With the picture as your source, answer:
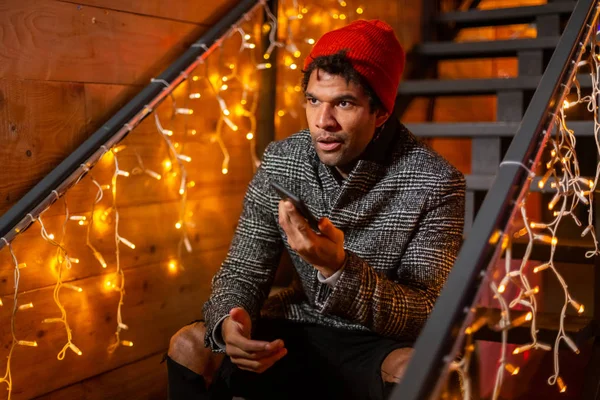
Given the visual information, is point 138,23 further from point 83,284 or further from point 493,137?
point 493,137

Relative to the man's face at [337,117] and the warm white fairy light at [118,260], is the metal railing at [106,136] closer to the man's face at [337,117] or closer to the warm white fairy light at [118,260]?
the warm white fairy light at [118,260]

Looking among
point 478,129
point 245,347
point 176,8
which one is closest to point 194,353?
point 245,347

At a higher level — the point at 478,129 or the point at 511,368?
the point at 478,129

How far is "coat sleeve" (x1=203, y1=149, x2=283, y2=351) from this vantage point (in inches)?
71.3

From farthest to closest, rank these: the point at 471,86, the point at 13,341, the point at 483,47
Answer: the point at 483,47
the point at 471,86
the point at 13,341

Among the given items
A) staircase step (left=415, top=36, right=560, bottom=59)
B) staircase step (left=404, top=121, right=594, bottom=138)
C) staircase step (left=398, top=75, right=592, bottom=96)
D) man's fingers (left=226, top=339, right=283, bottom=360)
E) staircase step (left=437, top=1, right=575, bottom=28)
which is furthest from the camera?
staircase step (left=437, top=1, right=575, bottom=28)

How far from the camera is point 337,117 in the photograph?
1.76 meters

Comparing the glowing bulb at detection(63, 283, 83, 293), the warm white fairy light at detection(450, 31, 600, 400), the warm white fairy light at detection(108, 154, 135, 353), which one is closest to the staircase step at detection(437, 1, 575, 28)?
the warm white fairy light at detection(450, 31, 600, 400)

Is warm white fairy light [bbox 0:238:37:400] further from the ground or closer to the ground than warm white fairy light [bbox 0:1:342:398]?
closer to the ground

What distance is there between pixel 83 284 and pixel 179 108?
693mm

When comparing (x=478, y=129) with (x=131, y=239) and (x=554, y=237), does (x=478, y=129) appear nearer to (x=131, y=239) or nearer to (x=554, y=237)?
(x=554, y=237)

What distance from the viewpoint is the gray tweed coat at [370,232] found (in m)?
1.62

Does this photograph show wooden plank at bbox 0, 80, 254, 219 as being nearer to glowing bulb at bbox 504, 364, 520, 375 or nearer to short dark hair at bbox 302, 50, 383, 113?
short dark hair at bbox 302, 50, 383, 113

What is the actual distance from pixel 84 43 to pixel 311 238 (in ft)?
3.36
